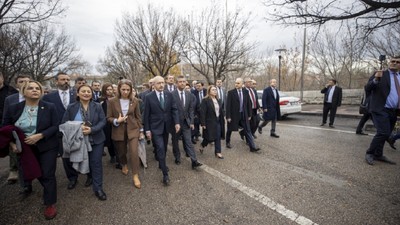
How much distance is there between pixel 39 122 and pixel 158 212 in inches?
79.8

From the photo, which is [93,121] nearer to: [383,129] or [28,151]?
[28,151]

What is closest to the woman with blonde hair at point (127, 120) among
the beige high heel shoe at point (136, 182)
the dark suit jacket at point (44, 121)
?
the beige high heel shoe at point (136, 182)

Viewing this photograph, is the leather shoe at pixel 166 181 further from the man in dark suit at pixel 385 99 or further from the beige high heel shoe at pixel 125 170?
the man in dark suit at pixel 385 99

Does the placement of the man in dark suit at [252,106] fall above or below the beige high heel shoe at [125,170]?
above

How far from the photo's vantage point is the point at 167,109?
4211 millimetres

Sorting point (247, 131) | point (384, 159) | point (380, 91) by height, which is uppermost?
point (380, 91)

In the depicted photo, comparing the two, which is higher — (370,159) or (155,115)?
(155,115)

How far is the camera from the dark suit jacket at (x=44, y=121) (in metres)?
2.95

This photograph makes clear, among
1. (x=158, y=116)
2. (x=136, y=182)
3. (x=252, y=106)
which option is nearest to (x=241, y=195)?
(x=136, y=182)

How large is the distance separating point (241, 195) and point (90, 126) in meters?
2.55

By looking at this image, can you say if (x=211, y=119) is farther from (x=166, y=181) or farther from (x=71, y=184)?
(x=71, y=184)

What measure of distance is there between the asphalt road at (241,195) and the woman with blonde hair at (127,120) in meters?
0.55

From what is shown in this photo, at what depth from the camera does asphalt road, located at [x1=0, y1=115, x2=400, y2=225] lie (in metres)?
2.83

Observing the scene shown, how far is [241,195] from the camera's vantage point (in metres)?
3.38
